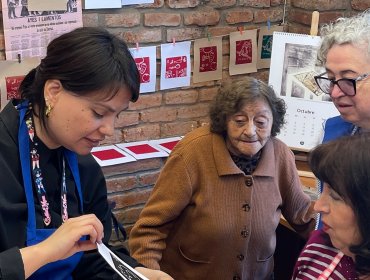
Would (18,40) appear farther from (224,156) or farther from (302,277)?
(302,277)

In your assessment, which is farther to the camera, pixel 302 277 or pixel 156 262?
pixel 156 262

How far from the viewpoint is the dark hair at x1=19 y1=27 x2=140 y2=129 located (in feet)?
3.93

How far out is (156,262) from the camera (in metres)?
1.72

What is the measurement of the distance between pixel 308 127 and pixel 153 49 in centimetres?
80

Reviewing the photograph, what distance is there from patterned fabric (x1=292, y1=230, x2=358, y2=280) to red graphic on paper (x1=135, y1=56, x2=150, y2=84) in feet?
4.55

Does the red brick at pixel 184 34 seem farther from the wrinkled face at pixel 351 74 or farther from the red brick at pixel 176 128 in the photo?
the wrinkled face at pixel 351 74

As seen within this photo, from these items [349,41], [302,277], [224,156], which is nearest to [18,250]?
[302,277]

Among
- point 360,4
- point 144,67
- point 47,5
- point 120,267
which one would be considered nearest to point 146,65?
point 144,67

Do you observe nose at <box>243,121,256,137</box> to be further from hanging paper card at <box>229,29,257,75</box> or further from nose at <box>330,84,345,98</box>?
hanging paper card at <box>229,29,257,75</box>

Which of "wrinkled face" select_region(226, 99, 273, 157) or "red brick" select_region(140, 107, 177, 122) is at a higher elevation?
"wrinkled face" select_region(226, 99, 273, 157)

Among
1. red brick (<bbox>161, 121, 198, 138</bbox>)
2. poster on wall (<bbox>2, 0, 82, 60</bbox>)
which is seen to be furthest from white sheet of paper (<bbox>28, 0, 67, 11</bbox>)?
red brick (<bbox>161, 121, 198, 138</bbox>)

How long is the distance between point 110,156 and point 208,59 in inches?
27.1

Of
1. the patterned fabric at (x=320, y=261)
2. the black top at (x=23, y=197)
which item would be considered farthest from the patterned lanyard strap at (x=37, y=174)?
the patterned fabric at (x=320, y=261)

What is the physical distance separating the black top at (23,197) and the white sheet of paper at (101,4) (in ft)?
3.34
